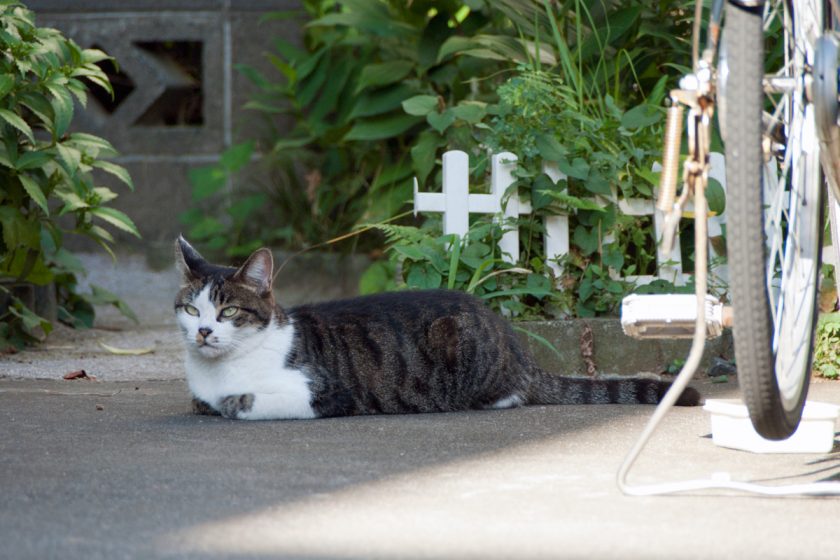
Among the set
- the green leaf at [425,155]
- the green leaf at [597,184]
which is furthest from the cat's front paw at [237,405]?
the green leaf at [425,155]

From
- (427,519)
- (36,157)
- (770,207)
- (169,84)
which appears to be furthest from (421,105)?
(427,519)

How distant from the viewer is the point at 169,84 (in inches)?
261

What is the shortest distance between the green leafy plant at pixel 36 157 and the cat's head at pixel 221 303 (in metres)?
0.92

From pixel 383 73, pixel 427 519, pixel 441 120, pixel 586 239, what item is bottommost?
pixel 427 519

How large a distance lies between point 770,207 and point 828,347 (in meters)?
1.94

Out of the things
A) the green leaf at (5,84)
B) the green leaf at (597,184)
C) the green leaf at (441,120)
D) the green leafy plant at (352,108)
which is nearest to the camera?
the green leaf at (5,84)

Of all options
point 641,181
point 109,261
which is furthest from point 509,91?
point 109,261

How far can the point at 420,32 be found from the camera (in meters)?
5.71

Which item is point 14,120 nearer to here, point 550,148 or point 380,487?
point 550,148

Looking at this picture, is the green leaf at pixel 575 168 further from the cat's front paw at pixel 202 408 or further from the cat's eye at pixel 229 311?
the cat's front paw at pixel 202 408

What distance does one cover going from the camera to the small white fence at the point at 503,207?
14.0 ft

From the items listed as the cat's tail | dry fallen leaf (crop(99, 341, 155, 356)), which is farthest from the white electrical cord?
dry fallen leaf (crop(99, 341, 155, 356))

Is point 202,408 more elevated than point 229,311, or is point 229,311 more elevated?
point 229,311

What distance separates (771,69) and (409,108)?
55.9 inches
